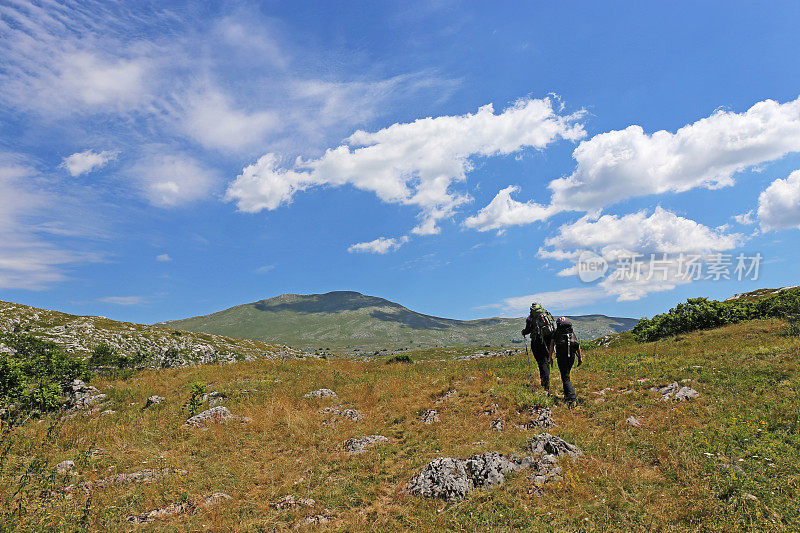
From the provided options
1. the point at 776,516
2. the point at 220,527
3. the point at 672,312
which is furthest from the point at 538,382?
the point at 672,312

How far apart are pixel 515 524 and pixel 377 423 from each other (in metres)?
8.08

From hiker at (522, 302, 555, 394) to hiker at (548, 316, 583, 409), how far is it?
0.47 metres

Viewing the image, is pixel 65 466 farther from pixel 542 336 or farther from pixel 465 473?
pixel 542 336

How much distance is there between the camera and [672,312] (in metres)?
39.2

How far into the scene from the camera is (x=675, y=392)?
47.1 ft

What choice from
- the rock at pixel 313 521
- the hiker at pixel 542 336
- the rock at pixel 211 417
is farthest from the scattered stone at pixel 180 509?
the hiker at pixel 542 336

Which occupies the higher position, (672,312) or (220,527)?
(672,312)

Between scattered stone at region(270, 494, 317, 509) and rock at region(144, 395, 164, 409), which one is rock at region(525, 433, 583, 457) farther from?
rock at region(144, 395, 164, 409)

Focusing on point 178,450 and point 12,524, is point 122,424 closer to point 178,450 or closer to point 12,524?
point 178,450

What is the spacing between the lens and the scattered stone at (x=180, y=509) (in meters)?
8.59

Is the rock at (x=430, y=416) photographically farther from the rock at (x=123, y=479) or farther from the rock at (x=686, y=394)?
the rock at (x=686, y=394)

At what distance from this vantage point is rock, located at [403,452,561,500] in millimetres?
9117

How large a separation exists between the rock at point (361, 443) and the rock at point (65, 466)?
8.20 m

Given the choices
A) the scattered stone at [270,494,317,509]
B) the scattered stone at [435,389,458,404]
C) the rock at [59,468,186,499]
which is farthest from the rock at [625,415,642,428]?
the rock at [59,468,186,499]
